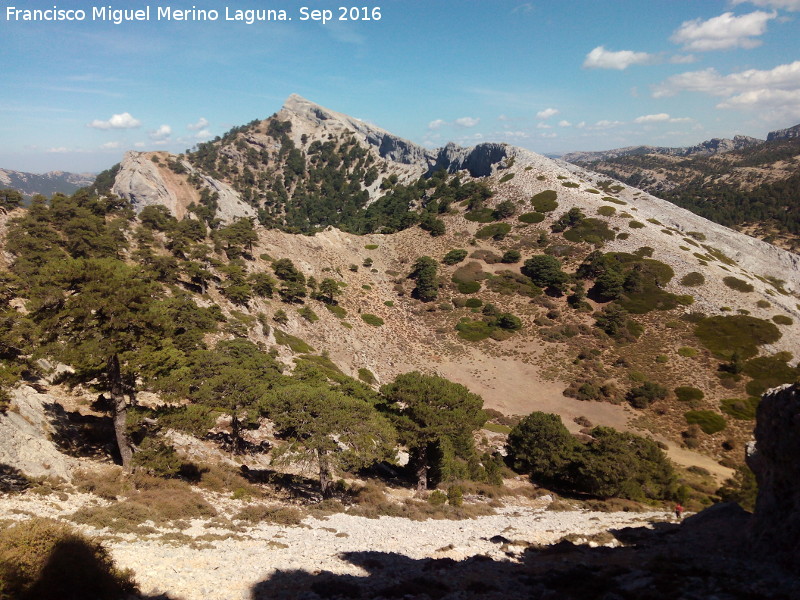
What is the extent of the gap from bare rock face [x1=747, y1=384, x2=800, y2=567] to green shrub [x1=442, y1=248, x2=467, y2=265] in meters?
77.2

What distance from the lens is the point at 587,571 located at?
13.9 m

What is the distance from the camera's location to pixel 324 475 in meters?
24.0

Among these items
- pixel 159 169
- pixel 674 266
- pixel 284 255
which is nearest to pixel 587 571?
pixel 284 255

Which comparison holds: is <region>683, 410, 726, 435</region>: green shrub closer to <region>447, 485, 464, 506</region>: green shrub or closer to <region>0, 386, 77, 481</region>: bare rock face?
<region>447, 485, 464, 506</region>: green shrub

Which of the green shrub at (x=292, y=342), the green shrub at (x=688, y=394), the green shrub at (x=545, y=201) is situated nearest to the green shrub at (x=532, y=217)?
the green shrub at (x=545, y=201)

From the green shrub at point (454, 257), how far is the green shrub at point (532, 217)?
66.1ft

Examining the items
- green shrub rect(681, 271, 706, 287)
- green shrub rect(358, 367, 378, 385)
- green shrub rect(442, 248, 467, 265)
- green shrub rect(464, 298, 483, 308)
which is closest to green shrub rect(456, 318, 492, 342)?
green shrub rect(464, 298, 483, 308)

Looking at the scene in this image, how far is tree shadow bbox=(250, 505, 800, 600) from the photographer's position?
11227 mm

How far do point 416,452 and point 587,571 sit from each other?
18.5 m

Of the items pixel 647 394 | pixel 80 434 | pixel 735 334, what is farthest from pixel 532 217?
pixel 80 434

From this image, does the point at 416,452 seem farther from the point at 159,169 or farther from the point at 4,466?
the point at 159,169

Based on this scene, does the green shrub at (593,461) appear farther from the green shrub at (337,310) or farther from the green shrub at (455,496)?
the green shrub at (337,310)

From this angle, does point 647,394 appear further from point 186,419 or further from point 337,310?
point 186,419

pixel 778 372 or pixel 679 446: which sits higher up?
pixel 778 372
